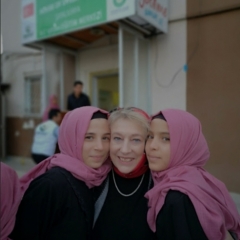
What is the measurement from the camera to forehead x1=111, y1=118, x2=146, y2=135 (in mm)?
1438

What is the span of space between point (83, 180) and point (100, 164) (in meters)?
0.14

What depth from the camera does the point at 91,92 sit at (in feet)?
18.6

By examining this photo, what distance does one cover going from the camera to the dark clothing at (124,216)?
133 centimetres

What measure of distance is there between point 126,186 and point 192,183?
0.42 metres

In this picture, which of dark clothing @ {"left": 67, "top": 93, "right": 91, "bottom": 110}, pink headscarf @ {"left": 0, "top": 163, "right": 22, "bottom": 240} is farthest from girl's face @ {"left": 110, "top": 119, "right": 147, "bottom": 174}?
dark clothing @ {"left": 67, "top": 93, "right": 91, "bottom": 110}

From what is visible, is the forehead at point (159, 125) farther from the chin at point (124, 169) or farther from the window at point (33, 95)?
the window at point (33, 95)

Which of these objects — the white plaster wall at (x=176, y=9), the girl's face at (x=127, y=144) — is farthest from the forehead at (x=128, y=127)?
the white plaster wall at (x=176, y=9)

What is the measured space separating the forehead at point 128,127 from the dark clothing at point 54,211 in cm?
38

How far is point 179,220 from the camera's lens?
111 cm

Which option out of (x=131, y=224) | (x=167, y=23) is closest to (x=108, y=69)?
(x=167, y=23)

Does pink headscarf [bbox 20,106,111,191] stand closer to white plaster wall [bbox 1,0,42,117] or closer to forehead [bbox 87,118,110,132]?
forehead [bbox 87,118,110,132]

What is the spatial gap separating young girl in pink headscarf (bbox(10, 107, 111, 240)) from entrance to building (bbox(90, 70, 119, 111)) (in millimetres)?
4024

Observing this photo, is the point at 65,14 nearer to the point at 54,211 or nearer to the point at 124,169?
the point at 124,169

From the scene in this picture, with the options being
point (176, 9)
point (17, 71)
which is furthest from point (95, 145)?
point (17, 71)
